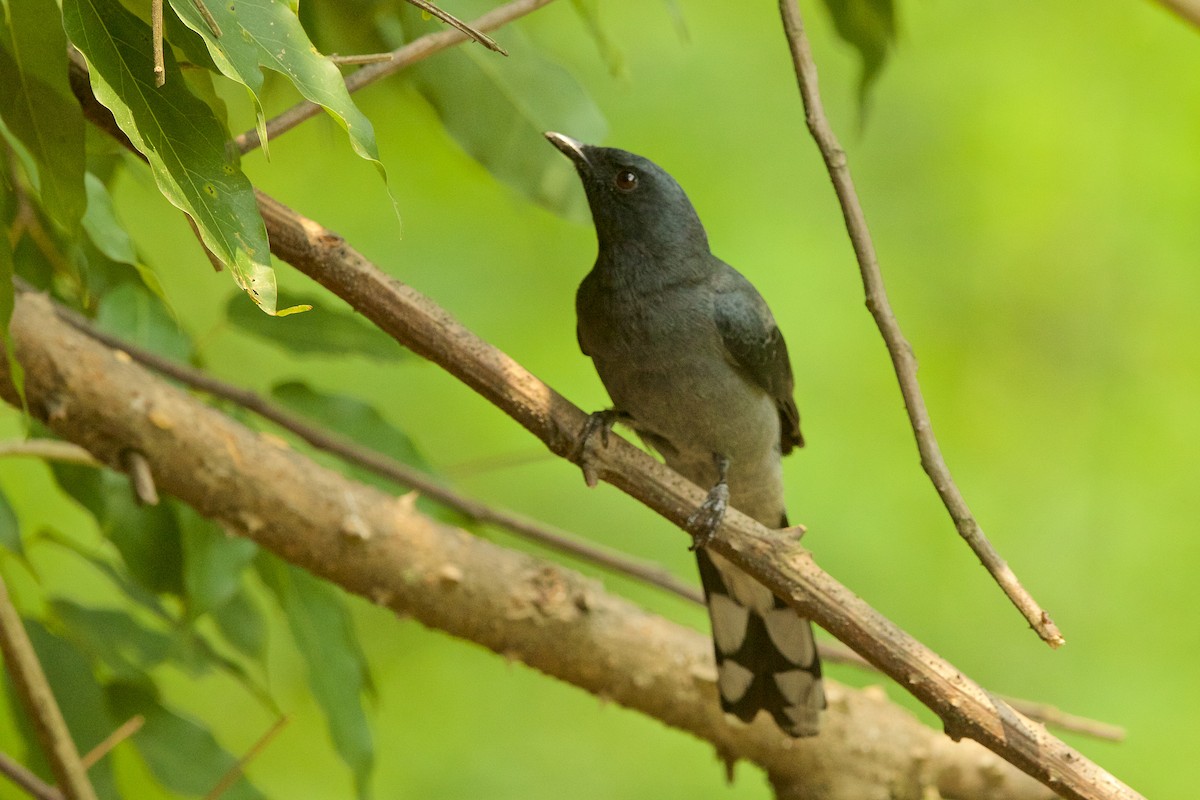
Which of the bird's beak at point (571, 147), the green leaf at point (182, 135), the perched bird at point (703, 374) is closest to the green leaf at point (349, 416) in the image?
the perched bird at point (703, 374)

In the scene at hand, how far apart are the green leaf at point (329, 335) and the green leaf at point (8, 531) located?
28.6 inches

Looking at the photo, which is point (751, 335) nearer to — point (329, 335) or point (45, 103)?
point (329, 335)

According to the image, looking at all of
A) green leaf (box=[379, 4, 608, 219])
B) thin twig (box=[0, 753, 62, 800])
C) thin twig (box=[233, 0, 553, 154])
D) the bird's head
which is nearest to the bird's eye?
the bird's head

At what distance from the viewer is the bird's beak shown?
259 cm

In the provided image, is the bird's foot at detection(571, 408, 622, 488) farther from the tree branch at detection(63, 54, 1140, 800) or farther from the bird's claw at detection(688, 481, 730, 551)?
the bird's claw at detection(688, 481, 730, 551)

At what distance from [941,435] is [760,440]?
2546 mm

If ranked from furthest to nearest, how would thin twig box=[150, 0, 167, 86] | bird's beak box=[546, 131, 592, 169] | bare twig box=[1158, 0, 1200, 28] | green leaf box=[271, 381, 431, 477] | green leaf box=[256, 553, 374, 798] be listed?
green leaf box=[271, 381, 431, 477] → green leaf box=[256, 553, 374, 798] → bird's beak box=[546, 131, 592, 169] → bare twig box=[1158, 0, 1200, 28] → thin twig box=[150, 0, 167, 86]

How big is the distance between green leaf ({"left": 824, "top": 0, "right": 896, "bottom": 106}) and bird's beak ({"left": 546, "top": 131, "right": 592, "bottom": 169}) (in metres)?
0.62

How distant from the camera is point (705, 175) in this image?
523 cm

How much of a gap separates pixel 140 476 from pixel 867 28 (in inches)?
70.9

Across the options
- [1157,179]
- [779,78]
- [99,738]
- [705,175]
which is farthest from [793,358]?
[99,738]

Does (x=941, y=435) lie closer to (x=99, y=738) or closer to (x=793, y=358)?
(x=793, y=358)

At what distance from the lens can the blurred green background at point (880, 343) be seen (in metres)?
4.98

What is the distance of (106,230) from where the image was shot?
2.16m
